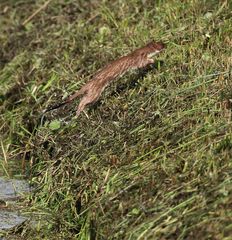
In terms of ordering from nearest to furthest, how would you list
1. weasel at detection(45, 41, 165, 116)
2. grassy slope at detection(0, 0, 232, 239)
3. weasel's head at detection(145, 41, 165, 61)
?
grassy slope at detection(0, 0, 232, 239)
weasel at detection(45, 41, 165, 116)
weasel's head at detection(145, 41, 165, 61)

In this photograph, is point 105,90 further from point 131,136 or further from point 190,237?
point 190,237

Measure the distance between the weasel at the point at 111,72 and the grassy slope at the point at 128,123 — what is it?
0.31ft

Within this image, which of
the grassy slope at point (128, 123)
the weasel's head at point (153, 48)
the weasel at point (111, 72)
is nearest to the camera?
the grassy slope at point (128, 123)

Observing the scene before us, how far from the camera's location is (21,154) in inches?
200

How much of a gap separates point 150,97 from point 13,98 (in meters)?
1.45

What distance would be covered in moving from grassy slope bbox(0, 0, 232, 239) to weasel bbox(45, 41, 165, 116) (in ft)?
0.31

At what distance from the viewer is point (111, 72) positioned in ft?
15.6

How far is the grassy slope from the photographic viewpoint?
3639mm

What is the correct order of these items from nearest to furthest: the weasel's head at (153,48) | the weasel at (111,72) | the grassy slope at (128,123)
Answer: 1. the grassy slope at (128,123)
2. the weasel at (111,72)
3. the weasel's head at (153,48)

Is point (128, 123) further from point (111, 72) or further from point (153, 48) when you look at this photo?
point (153, 48)

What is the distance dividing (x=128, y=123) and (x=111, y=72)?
0.47 meters

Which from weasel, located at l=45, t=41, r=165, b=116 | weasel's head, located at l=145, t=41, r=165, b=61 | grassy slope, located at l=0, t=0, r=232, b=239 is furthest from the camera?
weasel's head, located at l=145, t=41, r=165, b=61

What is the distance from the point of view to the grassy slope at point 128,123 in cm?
364

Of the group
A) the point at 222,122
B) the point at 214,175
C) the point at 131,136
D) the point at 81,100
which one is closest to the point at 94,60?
the point at 81,100
